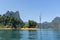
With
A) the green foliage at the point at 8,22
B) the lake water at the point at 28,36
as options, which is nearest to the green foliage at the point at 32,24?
the green foliage at the point at 8,22

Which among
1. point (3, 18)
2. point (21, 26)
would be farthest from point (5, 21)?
point (21, 26)

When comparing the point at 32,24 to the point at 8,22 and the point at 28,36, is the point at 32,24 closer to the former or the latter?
the point at 8,22

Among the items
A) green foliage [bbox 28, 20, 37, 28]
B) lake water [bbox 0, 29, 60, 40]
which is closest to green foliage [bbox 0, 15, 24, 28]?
green foliage [bbox 28, 20, 37, 28]

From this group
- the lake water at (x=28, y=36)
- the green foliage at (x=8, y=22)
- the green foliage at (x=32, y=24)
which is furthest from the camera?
the green foliage at (x=8, y=22)

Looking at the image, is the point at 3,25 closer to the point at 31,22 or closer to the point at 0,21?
the point at 0,21

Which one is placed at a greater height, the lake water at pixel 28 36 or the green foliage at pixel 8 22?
the green foliage at pixel 8 22

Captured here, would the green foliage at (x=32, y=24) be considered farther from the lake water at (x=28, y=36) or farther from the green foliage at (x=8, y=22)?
the lake water at (x=28, y=36)

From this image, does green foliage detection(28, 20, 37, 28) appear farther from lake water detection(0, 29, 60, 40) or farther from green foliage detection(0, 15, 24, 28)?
lake water detection(0, 29, 60, 40)

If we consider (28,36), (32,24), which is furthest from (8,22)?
(28,36)

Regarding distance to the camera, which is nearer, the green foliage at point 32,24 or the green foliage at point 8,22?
the green foliage at point 32,24

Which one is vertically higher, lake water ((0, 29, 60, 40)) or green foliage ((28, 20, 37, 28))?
green foliage ((28, 20, 37, 28))

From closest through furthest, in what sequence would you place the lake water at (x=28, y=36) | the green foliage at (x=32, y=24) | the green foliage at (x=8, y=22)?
the lake water at (x=28, y=36) < the green foliage at (x=32, y=24) < the green foliage at (x=8, y=22)

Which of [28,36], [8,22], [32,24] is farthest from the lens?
[8,22]

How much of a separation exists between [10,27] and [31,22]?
1656 cm
